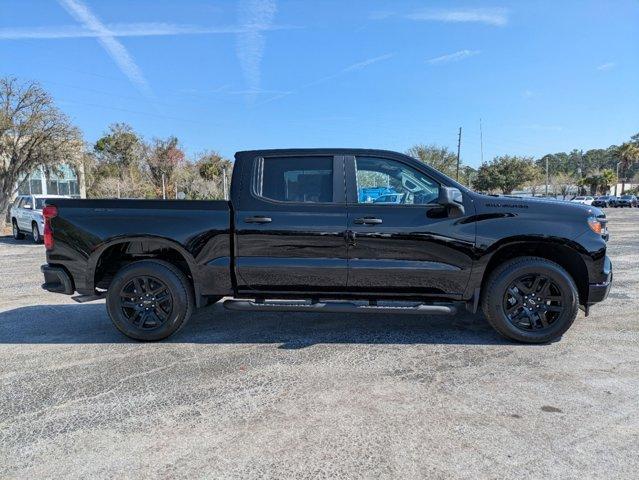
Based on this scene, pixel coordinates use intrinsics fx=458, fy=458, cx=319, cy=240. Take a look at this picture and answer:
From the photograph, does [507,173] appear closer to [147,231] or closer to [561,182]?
[561,182]

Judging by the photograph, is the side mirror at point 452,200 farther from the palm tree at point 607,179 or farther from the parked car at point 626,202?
the palm tree at point 607,179

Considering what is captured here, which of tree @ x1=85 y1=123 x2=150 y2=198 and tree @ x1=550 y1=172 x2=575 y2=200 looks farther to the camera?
tree @ x1=550 y1=172 x2=575 y2=200

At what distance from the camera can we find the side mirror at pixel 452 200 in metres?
4.27

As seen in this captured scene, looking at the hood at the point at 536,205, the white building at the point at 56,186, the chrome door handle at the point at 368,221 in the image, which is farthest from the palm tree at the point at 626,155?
the chrome door handle at the point at 368,221

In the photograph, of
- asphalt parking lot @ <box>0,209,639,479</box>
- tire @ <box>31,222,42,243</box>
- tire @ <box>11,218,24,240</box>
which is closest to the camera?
asphalt parking lot @ <box>0,209,639,479</box>

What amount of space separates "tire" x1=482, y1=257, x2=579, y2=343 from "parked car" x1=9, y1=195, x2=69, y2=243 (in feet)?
47.9

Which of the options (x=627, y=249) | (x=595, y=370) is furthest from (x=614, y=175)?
(x=595, y=370)

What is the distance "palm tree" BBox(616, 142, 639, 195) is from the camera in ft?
263

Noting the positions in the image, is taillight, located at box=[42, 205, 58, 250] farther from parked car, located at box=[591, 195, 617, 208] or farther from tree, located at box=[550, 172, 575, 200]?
tree, located at box=[550, 172, 575, 200]

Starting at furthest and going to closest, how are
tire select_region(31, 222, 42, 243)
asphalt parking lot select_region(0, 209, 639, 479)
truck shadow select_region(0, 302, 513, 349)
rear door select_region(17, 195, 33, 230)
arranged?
rear door select_region(17, 195, 33, 230) → tire select_region(31, 222, 42, 243) → truck shadow select_region(0, 302, 513, 349) → asphalt parking lot select_region(0, 209, 639, 479)

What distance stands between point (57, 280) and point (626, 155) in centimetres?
9806

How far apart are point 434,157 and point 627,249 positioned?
130 ft

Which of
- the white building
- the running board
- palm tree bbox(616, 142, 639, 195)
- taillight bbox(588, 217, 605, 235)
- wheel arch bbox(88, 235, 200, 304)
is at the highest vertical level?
palm tree bbox(616, 142, 639, 195)

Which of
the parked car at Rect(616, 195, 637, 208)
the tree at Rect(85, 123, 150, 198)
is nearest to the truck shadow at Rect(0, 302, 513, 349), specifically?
the tree at Rect(85, 123, 150, 198)
